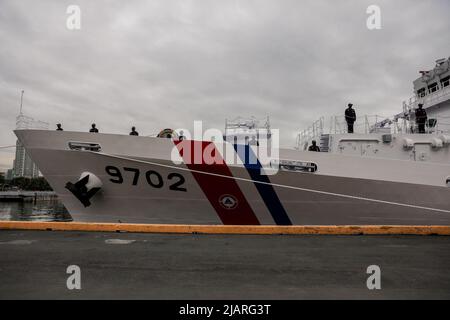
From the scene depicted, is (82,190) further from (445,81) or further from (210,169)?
(445,81)

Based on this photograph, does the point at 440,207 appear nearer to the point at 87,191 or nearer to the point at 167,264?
→ the point at 167,264

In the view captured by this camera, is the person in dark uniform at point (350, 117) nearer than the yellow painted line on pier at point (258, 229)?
No

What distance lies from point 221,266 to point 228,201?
4.44 metres

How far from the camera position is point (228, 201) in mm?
7969

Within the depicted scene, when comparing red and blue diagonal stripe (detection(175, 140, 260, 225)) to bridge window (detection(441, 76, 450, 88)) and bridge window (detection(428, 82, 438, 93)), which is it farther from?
bridge window (detection(428, 82, 438, 93))

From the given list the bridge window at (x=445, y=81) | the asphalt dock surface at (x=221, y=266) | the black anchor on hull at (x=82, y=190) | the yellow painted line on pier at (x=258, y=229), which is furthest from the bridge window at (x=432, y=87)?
the black anchor on hull at (x=82, y=190)

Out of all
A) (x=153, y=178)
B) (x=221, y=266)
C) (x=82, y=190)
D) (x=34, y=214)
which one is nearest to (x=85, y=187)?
(x=82, y=190)

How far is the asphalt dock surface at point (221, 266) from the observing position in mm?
2705

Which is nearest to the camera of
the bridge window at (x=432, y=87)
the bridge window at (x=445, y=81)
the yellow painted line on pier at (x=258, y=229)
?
the yellow painted line on pier at (x=258, y=229)

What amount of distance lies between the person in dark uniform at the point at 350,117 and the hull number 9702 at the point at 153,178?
5414 mm

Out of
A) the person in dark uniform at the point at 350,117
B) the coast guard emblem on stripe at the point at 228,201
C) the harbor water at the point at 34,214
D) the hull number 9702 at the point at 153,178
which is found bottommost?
the harbor water at the point at 34,214

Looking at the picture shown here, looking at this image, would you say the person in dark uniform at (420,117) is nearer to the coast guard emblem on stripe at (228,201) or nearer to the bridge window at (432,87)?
the bridge window at (432,87)

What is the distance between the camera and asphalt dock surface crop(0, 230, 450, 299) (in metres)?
2.71
